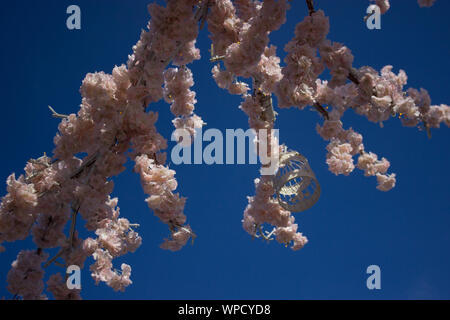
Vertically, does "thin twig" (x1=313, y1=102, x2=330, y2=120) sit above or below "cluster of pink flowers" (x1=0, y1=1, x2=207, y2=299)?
above

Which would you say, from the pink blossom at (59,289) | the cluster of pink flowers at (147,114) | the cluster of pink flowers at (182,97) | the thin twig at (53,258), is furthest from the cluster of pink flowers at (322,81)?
the pink blossom at (59,289)

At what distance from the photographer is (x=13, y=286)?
203cm

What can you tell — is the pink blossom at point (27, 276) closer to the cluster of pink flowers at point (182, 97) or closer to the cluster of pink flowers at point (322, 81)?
the cluster of pink flowers at point (182, 97)

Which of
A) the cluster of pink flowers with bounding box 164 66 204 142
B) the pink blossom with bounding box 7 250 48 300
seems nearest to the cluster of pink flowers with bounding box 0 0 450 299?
the pink blossom with bounding box 7 250 48 300

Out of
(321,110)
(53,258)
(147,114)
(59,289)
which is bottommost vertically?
(59,289)

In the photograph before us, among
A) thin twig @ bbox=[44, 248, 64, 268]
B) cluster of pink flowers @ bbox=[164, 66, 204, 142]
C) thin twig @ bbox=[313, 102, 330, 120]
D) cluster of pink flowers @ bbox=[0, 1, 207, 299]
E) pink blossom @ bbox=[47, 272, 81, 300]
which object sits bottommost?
pink blossom @ bbox=[47, 272, 81, 300]

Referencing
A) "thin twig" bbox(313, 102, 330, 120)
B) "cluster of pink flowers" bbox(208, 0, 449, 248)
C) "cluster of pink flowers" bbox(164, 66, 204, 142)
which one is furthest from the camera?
"cluster of pink flowers" bbox(164, 66, 204, 142)

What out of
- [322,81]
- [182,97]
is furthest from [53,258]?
[322,81]

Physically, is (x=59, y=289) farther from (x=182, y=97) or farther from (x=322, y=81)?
(x=322, y=81)

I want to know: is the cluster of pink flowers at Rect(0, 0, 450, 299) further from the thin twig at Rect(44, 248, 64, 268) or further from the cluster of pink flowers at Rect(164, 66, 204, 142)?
the cluster of pink flowers at Rect(164, 66, 204, 142)

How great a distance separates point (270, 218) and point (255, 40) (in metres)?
1.58

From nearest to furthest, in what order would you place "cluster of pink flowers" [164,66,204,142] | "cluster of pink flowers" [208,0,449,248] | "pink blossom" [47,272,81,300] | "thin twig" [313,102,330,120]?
"cluster of pink flowers" [208,0,449,248] < "pink blossom" [47,272,81,300] < "thin twig" [313,102,330,120] < "cluster of pink flowers" [164,66,204,142]

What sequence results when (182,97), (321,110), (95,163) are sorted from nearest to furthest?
(95,163)
(321,110)
(182,97)
